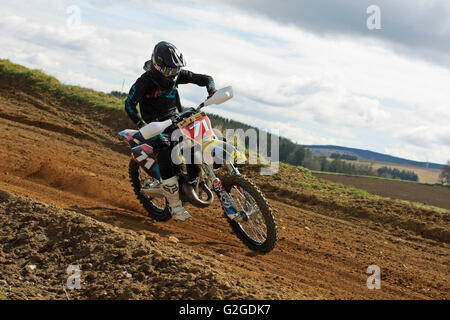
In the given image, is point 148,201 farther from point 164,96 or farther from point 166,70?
point 166,70

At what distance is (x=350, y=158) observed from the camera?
162 m

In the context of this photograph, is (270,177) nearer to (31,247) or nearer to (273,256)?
(273,256)

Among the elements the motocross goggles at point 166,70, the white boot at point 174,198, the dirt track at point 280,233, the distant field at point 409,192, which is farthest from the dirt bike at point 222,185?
the distant field at point 409,192

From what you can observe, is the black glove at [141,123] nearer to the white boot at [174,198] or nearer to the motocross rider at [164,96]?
the motocross rider at [164,96]

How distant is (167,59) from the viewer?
6.76 metres

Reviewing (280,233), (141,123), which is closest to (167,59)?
(141,123)

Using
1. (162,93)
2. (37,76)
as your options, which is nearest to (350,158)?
(37,76)

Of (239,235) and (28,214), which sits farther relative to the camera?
(239,235)

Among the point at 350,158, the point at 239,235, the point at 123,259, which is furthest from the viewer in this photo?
the point at 350,158

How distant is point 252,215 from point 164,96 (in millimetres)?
2644

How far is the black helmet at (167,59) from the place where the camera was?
22.2ft

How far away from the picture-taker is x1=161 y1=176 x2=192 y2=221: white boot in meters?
7.12

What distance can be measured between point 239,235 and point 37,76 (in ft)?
58.9
